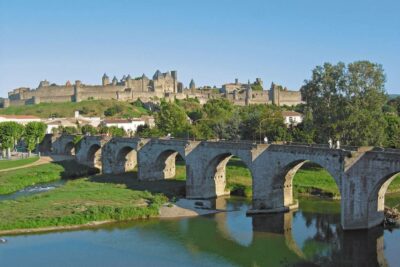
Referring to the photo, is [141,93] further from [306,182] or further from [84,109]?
[306,182]

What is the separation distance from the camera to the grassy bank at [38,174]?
45.9 m

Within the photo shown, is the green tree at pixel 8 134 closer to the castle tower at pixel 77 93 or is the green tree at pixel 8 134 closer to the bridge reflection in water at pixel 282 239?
the bridge reflection in water at pixel 282 239

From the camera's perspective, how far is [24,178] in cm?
4894

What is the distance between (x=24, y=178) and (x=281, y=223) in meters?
29.3

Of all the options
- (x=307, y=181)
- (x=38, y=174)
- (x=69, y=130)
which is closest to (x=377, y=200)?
(x=307, y=181)

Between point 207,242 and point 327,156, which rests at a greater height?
point 327,156

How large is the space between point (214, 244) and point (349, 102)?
2163cm

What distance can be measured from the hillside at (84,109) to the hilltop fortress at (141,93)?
4.14 meters

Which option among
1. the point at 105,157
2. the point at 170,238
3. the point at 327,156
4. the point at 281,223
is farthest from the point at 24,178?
the point at 327,156

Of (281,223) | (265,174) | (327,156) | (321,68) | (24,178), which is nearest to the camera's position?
(327,156)

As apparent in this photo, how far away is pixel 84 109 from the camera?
105 m

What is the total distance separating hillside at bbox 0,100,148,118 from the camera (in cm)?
10338

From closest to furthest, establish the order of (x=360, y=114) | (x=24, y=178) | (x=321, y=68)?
(x=360, y=114) < (x=321, y=68) < (x=24, y=178)

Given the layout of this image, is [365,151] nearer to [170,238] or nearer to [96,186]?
[170,238]
